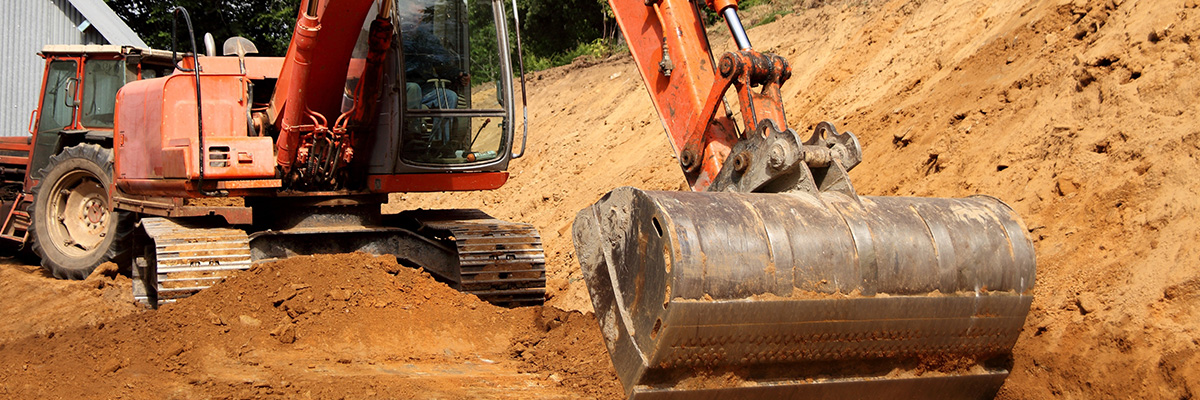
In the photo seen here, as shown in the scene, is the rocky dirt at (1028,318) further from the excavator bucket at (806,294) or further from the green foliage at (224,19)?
the green foliage at (224,19)

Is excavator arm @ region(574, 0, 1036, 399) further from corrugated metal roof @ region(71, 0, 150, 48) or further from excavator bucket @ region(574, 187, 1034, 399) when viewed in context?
corrugated metal roof @ region(71, 0, 150, 48)

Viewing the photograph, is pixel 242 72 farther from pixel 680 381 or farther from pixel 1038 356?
pixel 1038 356

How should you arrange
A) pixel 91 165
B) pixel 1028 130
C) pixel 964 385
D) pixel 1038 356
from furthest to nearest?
pixel 91 165 < pixel 1028 130 < pixel 1038 356 < pixel 964 385

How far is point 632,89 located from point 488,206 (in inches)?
104

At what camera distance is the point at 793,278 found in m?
3.61

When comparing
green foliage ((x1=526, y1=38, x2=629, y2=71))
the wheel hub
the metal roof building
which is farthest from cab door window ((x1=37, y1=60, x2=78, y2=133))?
green foliage ((x1=526, y1=38, x2=629, y2=71))

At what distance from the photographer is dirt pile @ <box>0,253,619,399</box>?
16.0ft

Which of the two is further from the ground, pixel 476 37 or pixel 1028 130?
pixel 476 37

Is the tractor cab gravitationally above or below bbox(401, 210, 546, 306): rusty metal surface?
above

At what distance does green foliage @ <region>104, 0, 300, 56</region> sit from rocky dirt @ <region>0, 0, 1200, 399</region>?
47.8 feet

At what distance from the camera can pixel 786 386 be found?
372 centimetres

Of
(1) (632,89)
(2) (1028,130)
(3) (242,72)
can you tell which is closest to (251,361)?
(3) (242,72)

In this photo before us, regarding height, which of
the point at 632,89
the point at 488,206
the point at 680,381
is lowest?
the point at 488,206

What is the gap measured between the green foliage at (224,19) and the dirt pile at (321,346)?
55.8 ft
